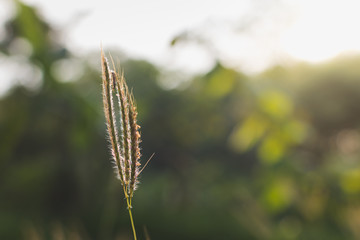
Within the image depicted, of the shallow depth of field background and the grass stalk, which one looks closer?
the grass stalk

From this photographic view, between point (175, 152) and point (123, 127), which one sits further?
point (175, 152)

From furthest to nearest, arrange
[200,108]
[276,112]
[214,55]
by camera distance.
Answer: [200,108] < [276,112] < [214,55]

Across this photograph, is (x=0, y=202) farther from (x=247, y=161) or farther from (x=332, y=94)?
(x=332, y=94)

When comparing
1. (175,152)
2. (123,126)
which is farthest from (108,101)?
(175,152)

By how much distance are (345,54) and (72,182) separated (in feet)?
48.0

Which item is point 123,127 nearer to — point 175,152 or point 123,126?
point 123,126

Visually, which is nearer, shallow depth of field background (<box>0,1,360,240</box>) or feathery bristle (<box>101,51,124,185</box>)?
feathery bristle (<box>101,51,124,185</box>)

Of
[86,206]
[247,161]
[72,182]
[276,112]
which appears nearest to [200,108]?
[86,206]

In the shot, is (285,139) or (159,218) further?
(159,218)

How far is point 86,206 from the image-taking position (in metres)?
6.43

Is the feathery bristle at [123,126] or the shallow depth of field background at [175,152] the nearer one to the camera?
the feathery bristle at [123,126]

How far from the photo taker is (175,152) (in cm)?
838

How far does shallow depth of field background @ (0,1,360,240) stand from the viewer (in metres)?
1.86

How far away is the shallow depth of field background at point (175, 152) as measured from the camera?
6.10 feet
